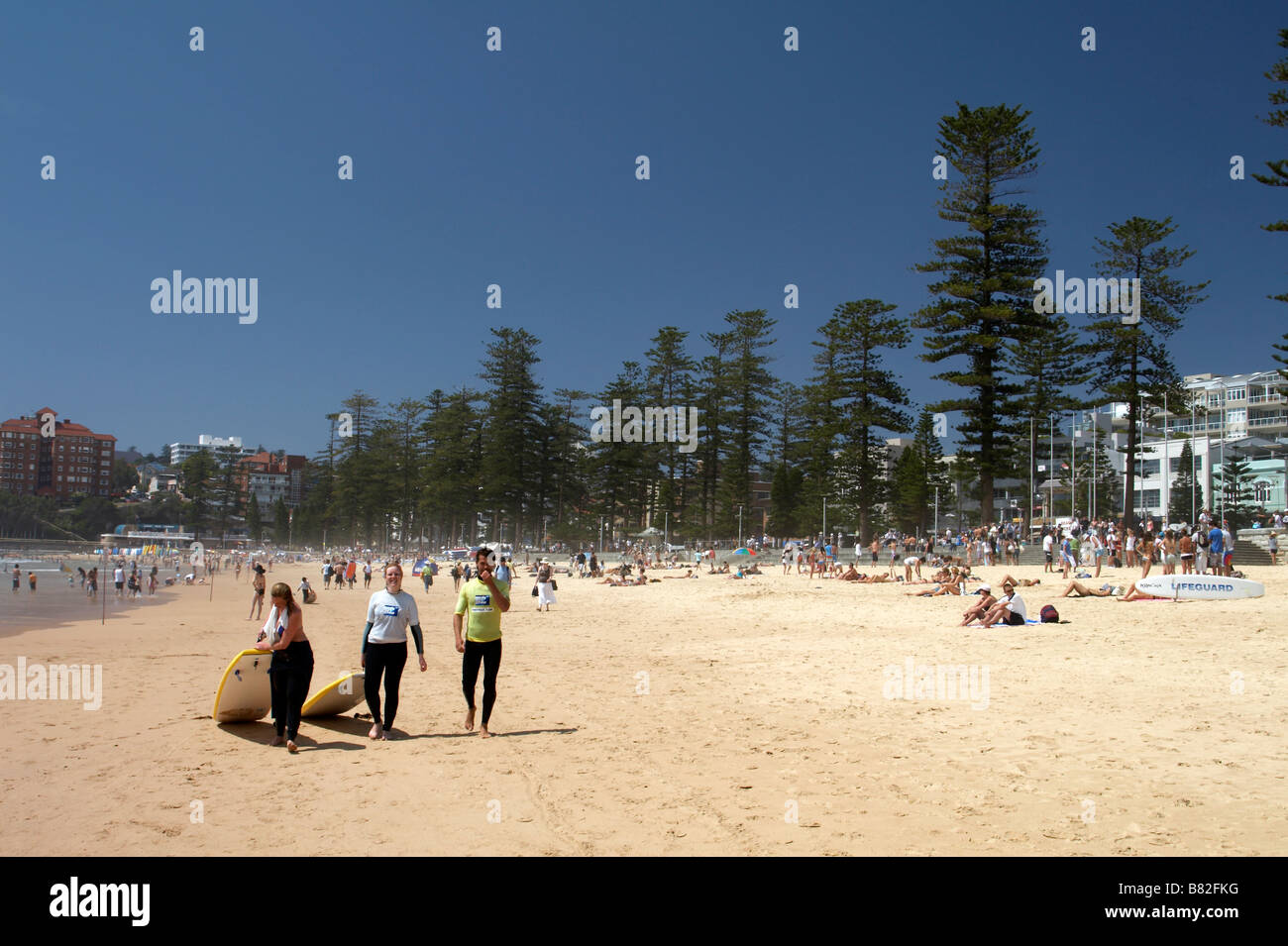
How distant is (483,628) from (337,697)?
70.3 inches

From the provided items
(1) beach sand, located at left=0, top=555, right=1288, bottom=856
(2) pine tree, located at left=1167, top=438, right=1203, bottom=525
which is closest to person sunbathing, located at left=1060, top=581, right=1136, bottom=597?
(1) beach sand, located at left=0, top=555, right=1288, bottom=856

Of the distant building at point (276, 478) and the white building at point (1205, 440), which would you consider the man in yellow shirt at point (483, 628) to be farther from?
the distant building at point (276, 478)

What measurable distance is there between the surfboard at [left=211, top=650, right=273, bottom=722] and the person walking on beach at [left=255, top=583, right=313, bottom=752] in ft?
1.76

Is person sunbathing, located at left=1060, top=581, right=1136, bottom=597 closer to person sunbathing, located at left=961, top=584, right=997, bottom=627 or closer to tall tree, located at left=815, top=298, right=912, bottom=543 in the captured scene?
person sunbathing, located at left=961, top=584, right=997, bottom=627

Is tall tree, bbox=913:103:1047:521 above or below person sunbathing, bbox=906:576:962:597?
above

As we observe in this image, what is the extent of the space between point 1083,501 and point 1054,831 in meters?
60.2

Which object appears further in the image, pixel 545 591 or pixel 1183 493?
pixel 1183 493

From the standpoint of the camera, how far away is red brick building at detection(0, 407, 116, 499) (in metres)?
125

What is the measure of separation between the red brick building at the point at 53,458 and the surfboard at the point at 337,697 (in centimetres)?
14324

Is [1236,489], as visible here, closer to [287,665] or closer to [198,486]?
[287,665]

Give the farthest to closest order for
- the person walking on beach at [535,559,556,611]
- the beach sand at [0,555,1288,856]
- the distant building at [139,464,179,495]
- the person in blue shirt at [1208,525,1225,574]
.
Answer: the distant building at [139,464,179,495]
the person walking on beach at [535,559,556,611]
the person in blue shirt at [1208,525,1225,574]
the beach sand at [0,555,1288,856]

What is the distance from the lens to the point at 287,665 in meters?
6.15

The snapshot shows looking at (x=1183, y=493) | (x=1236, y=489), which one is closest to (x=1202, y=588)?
(x=1236, y=489)

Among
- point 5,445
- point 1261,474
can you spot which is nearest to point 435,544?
point 1261,474
